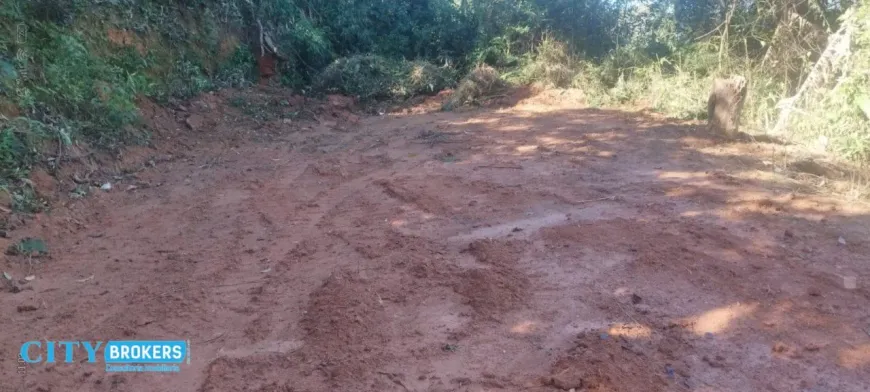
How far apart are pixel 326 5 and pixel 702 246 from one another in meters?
9.62

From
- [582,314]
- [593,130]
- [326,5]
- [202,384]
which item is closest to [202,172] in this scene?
[202,384]

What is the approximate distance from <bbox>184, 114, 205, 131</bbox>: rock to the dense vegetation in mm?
486

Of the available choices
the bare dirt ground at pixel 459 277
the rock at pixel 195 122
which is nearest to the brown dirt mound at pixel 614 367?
the bare dirt ground at pixel 459 277

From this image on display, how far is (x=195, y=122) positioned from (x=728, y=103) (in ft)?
21.3

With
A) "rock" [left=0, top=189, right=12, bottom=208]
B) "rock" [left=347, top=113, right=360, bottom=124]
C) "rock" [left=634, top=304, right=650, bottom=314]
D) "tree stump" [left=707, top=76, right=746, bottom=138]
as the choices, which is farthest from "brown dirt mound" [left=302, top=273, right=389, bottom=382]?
"rock" [left=347, top=113, right=360, bottom=124]

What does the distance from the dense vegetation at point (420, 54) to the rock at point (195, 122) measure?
1.59ft

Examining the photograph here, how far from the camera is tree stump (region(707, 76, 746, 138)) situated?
22.7ft

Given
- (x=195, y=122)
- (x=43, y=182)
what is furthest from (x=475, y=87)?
(x=43, y=182)

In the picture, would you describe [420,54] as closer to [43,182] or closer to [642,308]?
[43,182]

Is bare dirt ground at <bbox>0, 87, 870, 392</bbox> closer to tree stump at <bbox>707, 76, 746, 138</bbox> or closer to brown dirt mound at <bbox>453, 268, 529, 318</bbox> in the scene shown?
brown dirt mound at <bbox>453, 268, 529, 318</bbox>

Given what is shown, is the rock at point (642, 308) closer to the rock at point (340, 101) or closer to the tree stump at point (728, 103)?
the tree stump at point (728, 103)

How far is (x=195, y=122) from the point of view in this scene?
25.0 feet

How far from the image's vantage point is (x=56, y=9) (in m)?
6.92

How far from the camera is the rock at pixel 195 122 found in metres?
7.51
